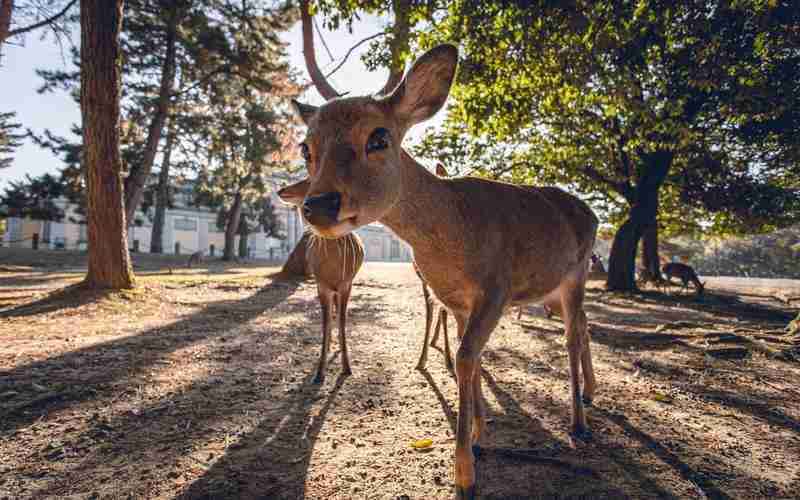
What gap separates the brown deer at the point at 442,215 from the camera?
2162 millimetres

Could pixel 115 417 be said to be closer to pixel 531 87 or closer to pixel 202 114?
pixel 531 87

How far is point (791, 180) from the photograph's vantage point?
52.7 ft

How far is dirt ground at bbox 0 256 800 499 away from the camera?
228 cm

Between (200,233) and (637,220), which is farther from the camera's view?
(200,233)

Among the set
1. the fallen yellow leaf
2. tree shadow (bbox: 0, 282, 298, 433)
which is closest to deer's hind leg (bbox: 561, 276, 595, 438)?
the fallen yellow leaf

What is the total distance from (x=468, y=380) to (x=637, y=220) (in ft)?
54.8

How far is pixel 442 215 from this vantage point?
8.16ft

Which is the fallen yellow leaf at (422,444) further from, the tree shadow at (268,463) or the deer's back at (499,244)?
the deer's back at (499,244)

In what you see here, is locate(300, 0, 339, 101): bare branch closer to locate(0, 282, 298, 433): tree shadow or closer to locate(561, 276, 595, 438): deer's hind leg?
locate(0, 282, 298, 433): tree shadow

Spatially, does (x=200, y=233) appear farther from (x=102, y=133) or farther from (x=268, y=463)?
(x=268, y=463)

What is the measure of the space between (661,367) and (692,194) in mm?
16312

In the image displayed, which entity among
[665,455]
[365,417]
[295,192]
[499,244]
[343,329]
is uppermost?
[295,192]

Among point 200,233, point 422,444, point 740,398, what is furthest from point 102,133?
point 200,233

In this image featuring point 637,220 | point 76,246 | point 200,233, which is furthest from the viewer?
point 200,233
